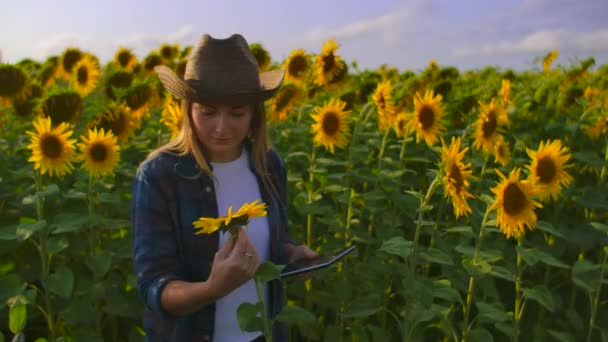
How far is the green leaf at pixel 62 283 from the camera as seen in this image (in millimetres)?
3055

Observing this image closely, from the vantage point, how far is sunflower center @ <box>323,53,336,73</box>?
532cm

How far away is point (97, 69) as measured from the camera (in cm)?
613

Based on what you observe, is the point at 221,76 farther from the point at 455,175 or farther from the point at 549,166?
the point at 549,166

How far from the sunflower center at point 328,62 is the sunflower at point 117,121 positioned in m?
1.73

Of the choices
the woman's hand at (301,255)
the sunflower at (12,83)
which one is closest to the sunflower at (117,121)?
the sunflower at (12,83)

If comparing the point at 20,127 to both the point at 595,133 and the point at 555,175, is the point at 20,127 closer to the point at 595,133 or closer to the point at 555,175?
the point at 555,175

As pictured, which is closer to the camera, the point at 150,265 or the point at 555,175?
the point at 150,265

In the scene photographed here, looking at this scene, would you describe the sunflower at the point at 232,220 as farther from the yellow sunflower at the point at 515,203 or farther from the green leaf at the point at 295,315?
the yellow sunflower at the point at 515,203

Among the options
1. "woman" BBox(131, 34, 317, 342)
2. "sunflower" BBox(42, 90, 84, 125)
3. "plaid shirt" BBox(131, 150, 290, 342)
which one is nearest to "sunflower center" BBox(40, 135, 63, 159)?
"sunflower" BBox(42, 90, 84, 125)

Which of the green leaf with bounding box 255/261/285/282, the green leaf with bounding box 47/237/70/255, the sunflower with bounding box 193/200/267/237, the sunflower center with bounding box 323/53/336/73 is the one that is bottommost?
the green leaf with bounding box 47/237/70/255

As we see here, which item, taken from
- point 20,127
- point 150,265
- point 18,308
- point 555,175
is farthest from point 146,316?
point 20,127

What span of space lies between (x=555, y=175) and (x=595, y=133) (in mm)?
2089

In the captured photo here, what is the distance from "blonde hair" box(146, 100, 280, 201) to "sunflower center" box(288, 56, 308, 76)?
2911mm

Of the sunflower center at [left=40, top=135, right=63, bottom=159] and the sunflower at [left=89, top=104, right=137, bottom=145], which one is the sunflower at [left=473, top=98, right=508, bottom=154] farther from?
the sunflower center at [left=40, top=135, right=63, bottom=159]
